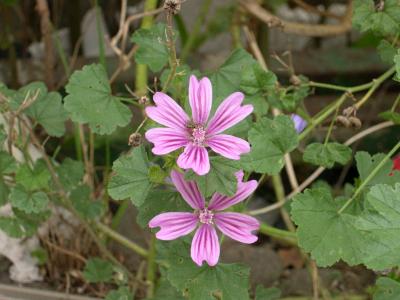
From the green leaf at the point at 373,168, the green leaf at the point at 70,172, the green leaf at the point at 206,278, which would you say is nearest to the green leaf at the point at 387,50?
the green leaf at the point at 373,168

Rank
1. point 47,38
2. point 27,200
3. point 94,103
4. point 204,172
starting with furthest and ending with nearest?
point 47,38, point 27,200, point 94,103, point 204,172

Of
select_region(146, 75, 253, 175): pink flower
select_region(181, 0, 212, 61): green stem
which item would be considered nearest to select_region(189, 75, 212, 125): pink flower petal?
select_region(146, 75, 253, 175): pink flower

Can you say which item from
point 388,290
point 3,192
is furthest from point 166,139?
point 3,192

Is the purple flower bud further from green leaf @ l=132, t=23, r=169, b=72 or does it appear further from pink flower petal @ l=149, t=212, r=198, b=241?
pink flower petal @ l=149, t=212, r=198, b=241

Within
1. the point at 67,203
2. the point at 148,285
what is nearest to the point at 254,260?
the point at 148,285

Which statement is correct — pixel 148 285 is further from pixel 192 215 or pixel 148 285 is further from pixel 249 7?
pixel 249 7

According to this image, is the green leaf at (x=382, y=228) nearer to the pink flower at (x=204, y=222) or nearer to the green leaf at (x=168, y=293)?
the pink flower at (x=204, y=222)

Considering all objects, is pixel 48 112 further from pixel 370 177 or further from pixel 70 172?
pixel 370 177
